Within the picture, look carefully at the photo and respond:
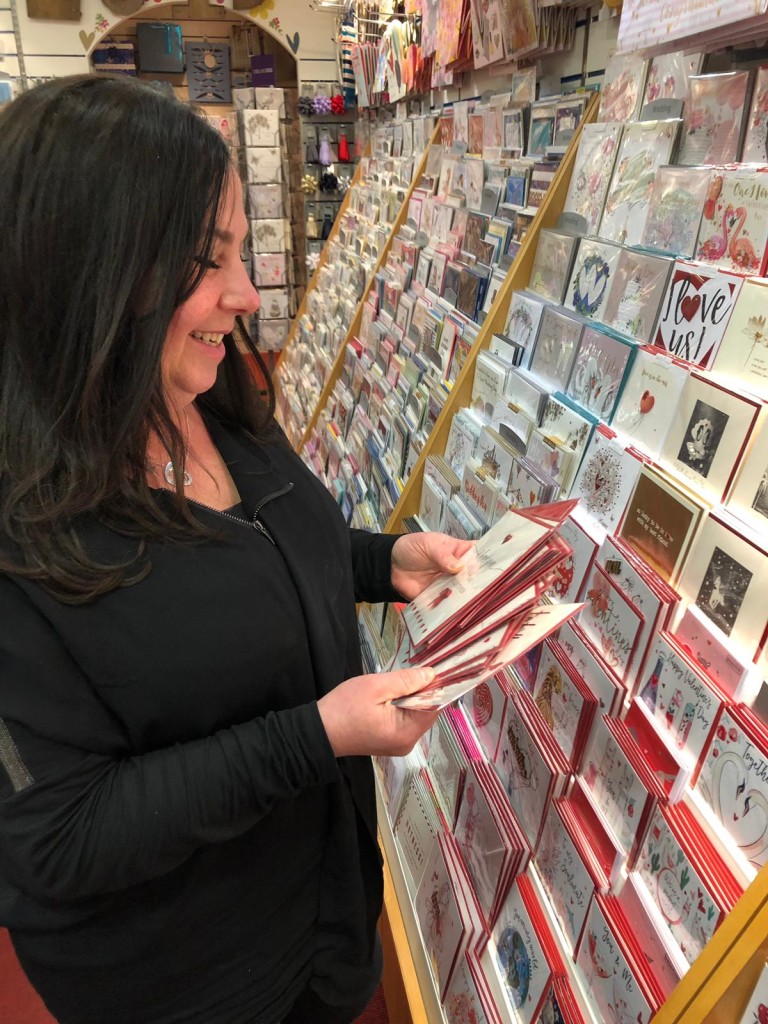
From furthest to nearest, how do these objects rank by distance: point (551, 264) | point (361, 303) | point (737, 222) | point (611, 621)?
point (361, 303) → point (551, 264) → point (611, 621) → point (737, 222)

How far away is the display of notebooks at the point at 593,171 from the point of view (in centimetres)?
129

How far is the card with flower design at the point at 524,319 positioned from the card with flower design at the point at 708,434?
1.70ft

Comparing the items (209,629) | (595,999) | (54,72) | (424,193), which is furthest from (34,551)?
(54,72)

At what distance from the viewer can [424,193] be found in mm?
2578

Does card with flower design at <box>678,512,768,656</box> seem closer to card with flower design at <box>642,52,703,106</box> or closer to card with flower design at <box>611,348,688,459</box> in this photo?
card with flower design at <box>611,348,688,459</box>

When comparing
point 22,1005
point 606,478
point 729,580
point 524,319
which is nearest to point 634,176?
point 524,319

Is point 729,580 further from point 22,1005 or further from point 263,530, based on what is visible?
point 22,1005

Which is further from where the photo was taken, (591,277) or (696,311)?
(591,277)

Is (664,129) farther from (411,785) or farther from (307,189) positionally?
(307,189)

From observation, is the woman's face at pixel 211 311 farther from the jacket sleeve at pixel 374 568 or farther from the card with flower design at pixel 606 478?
the card with flower design at pixel 606 478

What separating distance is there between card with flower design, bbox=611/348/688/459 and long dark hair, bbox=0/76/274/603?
644 mm

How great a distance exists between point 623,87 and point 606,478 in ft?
2.32

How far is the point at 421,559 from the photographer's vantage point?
4.00ft

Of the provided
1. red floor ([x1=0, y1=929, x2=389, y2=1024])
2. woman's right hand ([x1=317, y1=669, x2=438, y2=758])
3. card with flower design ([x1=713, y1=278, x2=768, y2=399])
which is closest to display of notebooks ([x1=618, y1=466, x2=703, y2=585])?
card with flower design ([x1=713, y1=278, x2=768, y2=399])
